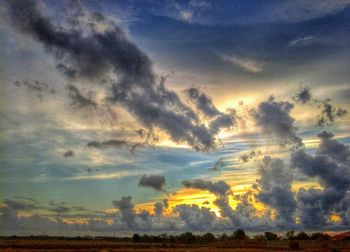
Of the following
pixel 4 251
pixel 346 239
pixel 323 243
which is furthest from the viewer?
pixel 323 243

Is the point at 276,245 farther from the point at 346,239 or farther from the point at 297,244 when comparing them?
the point at 346,239

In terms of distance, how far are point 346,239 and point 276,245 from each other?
39062 mm

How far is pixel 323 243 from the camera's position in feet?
399

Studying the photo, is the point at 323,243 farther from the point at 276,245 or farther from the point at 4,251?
the point at 4,251

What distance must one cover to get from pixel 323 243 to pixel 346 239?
15.8 m

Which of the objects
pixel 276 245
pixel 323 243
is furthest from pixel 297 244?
pixel 276 245

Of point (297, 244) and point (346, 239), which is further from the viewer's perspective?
point (297, 244)

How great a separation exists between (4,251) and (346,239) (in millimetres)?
81491

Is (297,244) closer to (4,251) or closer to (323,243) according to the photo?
(323,243)

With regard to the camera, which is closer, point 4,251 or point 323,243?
point 4,251

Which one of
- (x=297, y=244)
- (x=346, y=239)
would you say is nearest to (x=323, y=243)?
(x=297, y=244)

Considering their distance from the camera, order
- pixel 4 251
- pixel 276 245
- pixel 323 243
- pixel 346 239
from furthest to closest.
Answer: pixel 276 245
pixel 323 243
pixel 346 239
pixel 4 251

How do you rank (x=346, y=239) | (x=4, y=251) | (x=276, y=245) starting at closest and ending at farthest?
(x=4, y=251) → (x=346, y=239) → (x=276, y=245)

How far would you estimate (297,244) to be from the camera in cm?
12675
